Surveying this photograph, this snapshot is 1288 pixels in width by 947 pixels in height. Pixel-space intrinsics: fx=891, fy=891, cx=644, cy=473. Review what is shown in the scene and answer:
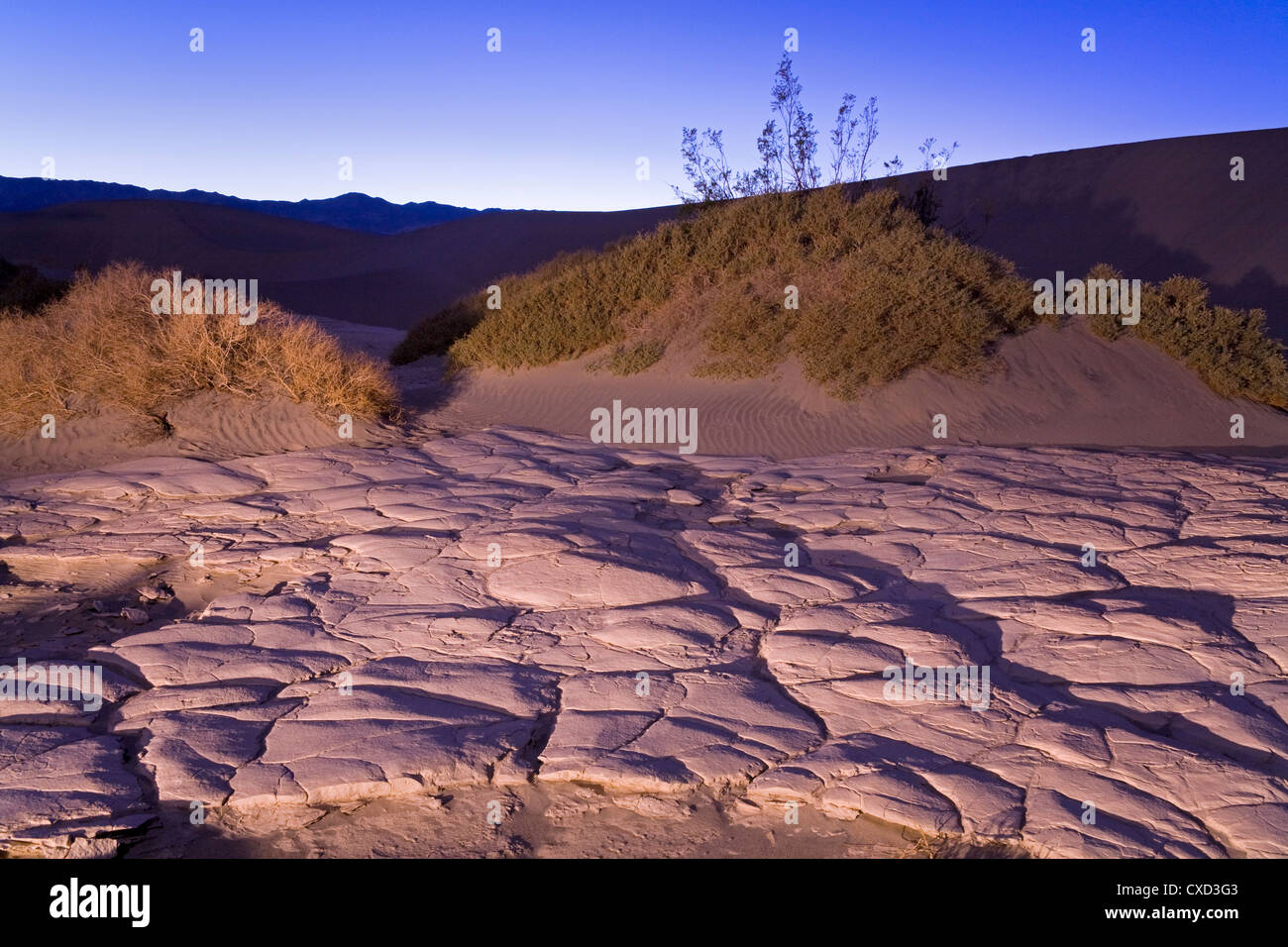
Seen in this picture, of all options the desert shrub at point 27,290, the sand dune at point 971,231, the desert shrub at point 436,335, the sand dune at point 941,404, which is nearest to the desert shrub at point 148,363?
the sand dune at point 941,404

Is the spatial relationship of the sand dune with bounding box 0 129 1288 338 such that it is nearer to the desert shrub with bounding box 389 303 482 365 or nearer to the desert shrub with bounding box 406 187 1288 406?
the desert shrub with bounding box 406 187 1288 406

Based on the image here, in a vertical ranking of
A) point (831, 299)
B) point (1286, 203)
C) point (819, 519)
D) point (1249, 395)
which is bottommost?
point (819, 519)

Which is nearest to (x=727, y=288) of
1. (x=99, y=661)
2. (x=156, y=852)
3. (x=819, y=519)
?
(x=819, y=519)

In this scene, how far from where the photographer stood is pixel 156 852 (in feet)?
10.4

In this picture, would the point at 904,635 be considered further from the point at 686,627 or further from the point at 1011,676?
the point at 686,627

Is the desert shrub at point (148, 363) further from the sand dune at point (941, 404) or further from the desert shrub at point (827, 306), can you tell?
the desert shrub at point (827, 306)

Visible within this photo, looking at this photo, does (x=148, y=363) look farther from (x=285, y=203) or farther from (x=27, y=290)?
(x=285, y=203)

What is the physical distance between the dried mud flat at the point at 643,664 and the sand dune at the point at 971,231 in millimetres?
16688

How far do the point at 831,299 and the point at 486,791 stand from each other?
358 inches

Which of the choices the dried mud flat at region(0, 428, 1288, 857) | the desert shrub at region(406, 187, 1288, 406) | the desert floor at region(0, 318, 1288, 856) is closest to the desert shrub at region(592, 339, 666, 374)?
the desert shrub at region(406, 187, 1288, 406)

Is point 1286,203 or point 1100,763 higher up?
point 1286,203

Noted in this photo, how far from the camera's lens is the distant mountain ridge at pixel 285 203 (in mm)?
81375

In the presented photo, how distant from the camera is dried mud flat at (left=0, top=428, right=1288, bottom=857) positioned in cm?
331

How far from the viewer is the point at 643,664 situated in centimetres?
445
